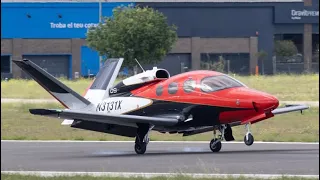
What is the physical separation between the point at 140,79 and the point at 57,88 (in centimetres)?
208

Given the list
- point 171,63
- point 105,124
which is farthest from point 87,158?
point 171,63

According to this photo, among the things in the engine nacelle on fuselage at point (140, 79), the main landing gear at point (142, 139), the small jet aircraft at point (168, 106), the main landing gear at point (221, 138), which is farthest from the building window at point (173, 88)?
the main landing gear at point (221, 138)

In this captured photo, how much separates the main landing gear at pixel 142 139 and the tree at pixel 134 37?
26006 millimetres

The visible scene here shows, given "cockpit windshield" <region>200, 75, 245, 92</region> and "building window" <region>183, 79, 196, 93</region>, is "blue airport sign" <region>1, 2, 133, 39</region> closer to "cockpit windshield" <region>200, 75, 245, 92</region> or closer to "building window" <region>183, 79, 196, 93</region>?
"building window" <region>183, 79, 196, 93</region>

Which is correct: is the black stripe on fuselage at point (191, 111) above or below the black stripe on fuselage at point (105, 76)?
below

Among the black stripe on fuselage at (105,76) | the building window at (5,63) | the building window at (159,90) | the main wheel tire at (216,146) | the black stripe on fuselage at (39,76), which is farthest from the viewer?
the building window at (5,63)

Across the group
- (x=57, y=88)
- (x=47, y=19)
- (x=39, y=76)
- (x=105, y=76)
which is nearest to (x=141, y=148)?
(x=57, y=88)

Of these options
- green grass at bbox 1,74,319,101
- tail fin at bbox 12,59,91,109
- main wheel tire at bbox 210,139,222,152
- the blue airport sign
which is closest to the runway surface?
main wheel tire at bbox 210,139,222,152

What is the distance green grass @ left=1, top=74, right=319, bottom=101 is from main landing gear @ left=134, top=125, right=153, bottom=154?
23798mm

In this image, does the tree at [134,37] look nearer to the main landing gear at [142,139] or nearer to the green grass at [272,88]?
the green grass at [272,88]

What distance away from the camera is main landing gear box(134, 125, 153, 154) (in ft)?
72.5

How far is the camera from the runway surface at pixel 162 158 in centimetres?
1828

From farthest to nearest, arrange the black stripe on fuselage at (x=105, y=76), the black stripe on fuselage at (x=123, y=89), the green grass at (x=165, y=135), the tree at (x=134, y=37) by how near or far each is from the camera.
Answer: the tree at (x=134, y=37), the green grass at (x=165, y=135), the black stripe on fuselage at (x=105, y=76), the black stripe on fuselage at (x=123, y=89)

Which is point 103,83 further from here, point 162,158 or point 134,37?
point 134,37
